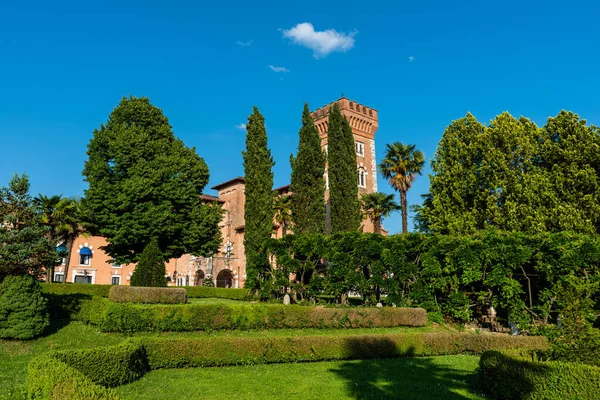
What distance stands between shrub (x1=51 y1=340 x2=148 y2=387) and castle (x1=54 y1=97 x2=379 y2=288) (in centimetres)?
3797

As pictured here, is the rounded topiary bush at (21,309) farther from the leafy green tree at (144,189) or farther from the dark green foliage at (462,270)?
the dark green foliage at (462,270)

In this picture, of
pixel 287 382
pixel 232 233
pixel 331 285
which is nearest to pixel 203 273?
pixel 232 233

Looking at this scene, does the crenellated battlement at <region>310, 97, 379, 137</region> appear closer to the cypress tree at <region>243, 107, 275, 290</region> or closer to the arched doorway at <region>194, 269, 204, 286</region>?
the cypress tree at <region>243, 107, 275, 290</region>

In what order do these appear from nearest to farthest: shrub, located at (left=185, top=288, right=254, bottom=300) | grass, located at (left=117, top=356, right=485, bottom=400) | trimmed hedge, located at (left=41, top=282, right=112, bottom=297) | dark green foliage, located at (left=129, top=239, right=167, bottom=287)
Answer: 1. grass, located at (left=117, top=356, right=485, bottom=400)
2. dark green foliage, located at (left=129, top=239, right=167, bottom=287)
3. trimmed hedge, located at (left=41, top=282, right=112, bottom=297)
4. shrub, located at (left=185, top=288, right=254, bottom=300)

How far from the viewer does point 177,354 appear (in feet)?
43.5

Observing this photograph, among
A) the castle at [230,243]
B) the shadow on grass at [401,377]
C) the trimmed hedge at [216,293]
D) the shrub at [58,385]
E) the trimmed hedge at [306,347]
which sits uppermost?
the castle at [230,243]

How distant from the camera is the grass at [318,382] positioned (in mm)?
10281

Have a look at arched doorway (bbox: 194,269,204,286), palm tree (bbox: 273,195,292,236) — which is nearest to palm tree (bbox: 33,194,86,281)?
palm tree (bbox: 273,195,292,236)

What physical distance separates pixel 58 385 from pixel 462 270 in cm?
1943

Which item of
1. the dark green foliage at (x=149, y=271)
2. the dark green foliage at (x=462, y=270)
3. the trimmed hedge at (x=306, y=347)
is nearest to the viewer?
the trimmed hedge at (x=306, y=347)

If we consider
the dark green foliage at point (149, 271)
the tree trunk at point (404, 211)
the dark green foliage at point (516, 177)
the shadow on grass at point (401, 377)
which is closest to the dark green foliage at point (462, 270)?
the dark green foliage at point (516, 177)

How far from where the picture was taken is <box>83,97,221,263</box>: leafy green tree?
28391 millimetres

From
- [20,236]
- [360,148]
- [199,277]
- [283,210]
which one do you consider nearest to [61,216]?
[283,210]

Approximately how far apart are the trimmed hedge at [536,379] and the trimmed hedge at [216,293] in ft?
71.7
